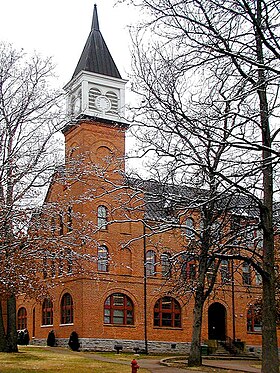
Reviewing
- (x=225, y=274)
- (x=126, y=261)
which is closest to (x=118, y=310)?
(x=126, y=261)

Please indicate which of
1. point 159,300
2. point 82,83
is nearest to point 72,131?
point 82,83

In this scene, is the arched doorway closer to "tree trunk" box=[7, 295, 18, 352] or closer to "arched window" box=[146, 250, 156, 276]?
"arched window" box=[146, 250, 156, 276]

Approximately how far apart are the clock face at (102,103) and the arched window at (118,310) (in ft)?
40.8

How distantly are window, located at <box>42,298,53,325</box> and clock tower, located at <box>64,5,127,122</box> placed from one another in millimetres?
13312

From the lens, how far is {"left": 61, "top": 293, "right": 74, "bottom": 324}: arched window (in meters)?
39.5

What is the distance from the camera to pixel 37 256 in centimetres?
2262

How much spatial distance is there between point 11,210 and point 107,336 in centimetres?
2023

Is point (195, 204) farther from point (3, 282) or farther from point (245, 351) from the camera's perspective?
point (245, 351)

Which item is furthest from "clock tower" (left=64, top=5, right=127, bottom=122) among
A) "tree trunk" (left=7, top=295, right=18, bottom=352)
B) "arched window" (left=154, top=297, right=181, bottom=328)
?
"tree trunk" (left=7, top=295, right=18, bottom=352)

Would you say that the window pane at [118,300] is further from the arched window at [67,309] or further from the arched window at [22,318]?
the arched window at [22,318]

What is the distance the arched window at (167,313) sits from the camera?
41.3 meters

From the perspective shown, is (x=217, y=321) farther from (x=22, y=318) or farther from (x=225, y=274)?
(x=22, y=318)

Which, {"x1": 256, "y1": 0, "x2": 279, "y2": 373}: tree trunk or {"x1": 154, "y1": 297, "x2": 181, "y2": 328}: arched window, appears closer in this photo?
{"x1": 256, "y1": 0, "x2": 279, "y2": 373}: tree trunk

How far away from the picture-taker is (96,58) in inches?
1694
